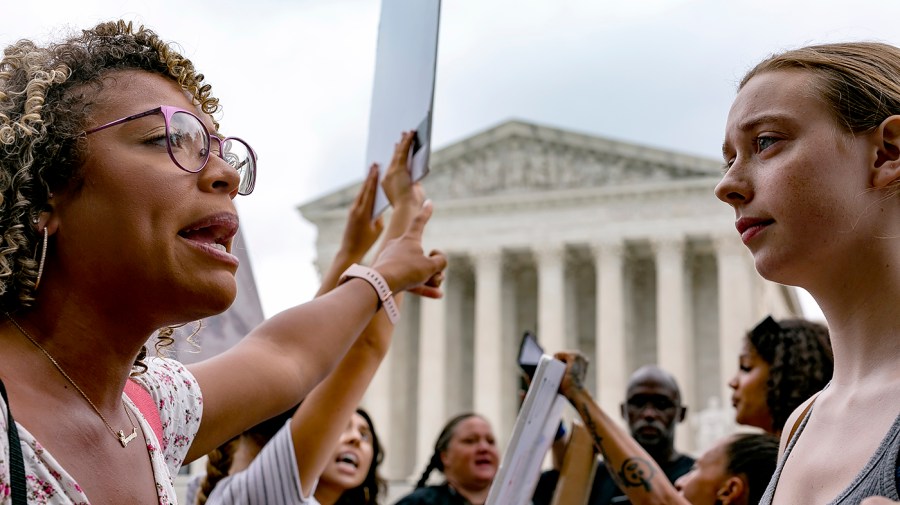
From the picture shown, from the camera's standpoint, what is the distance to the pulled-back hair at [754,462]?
3.86 metres

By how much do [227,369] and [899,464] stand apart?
1349 mm

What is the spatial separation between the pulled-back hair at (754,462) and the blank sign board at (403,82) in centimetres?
166

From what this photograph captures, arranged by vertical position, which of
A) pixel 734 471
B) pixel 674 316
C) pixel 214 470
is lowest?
pixel 214 470

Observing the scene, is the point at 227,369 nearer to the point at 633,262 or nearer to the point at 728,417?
the point at 728,417

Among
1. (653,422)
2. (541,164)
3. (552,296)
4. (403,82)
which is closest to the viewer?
(403,82)

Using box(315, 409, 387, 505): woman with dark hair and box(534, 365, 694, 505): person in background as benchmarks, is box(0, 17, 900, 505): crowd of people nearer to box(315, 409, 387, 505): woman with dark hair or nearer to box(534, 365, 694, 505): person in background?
box(315, 409, 387, 505): woman with dark hair

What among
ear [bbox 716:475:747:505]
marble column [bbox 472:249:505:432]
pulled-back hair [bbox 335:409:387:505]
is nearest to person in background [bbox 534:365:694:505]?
pulled-back hair [bbox 335:409:387:505]

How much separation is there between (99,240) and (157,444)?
409mm

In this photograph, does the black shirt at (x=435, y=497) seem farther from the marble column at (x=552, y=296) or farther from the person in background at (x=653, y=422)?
the marble column at (x=552, y=296)

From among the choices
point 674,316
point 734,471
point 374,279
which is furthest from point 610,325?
point 374,279

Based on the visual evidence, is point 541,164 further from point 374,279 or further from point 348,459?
point 374,279

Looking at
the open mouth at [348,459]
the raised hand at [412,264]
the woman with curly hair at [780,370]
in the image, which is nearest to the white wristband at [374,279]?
the raised hand at [412,264]

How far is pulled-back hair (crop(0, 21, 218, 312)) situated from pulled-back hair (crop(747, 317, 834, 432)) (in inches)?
133

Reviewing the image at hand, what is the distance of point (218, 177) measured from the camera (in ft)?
6.16
